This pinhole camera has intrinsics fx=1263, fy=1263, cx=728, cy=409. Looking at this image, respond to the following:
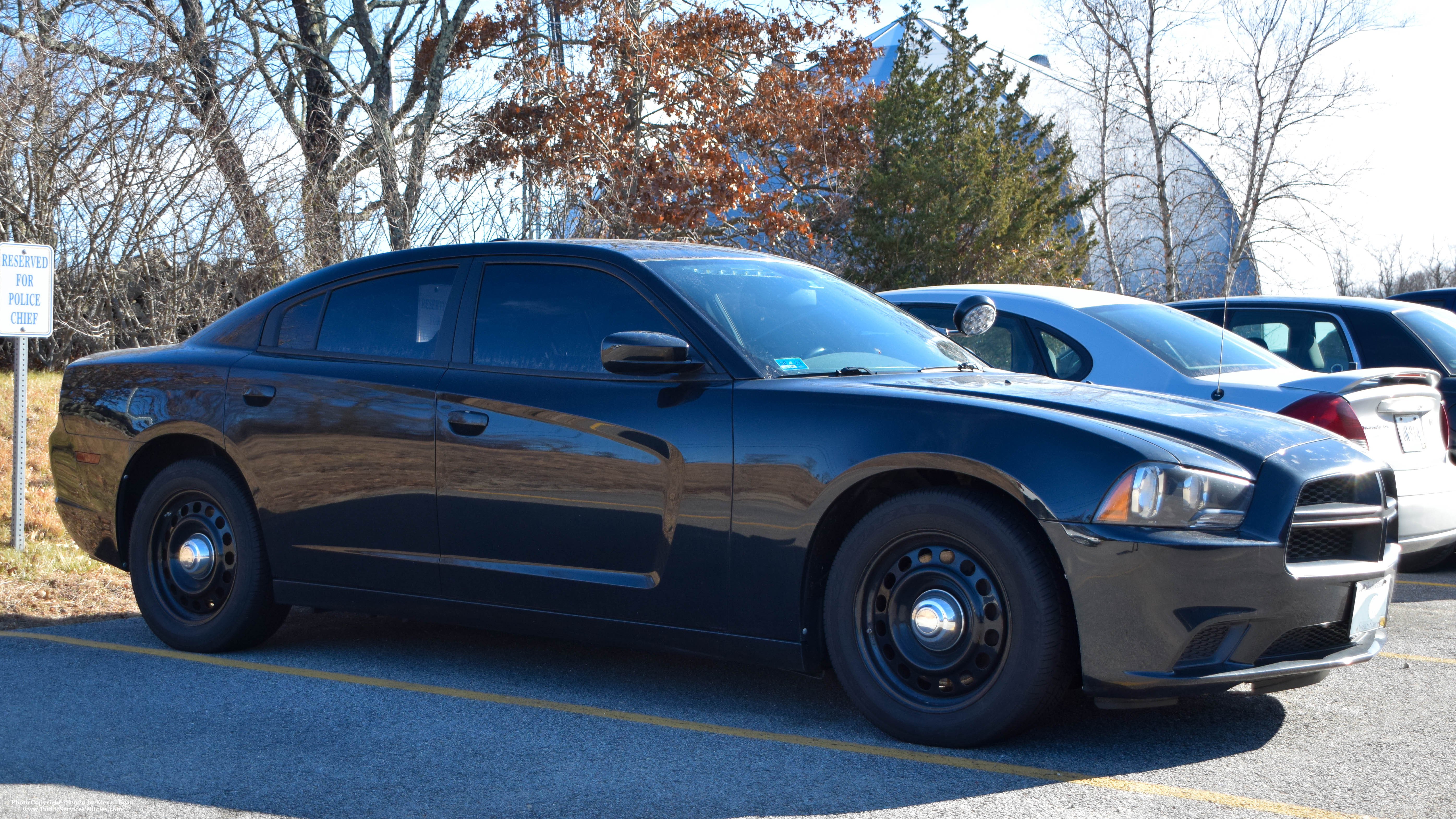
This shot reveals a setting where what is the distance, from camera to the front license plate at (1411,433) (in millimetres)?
5781

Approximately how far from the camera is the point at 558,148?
18625mm

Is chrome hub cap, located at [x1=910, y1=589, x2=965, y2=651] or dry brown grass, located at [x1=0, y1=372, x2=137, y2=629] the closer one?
chrome hub cap, located at [x1=910, y1=589, x2=965, y2=651]

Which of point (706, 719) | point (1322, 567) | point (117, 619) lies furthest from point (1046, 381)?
point (117, 619)

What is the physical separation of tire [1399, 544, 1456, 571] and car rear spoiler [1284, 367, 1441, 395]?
780 millimetres

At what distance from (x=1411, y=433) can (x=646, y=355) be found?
3.85 m

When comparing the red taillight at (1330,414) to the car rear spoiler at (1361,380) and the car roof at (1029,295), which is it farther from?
the car roof at (1029,295)

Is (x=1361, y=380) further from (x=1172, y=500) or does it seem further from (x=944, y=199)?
(x=944, y=199)

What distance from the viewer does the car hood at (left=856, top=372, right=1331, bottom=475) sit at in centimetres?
360

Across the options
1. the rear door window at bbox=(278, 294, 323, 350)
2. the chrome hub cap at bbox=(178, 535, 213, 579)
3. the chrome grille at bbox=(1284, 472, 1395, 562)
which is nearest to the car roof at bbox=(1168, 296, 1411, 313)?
the chrome grille at bbox=(1284, 472, 1395, 562)

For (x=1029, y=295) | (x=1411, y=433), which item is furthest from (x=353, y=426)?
(x=1411, y=433)

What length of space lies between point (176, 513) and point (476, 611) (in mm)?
1695

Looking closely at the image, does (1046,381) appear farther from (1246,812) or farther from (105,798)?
(105,798)

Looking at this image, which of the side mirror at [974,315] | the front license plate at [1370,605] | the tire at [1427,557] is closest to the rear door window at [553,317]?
the side mirror at [974,315]

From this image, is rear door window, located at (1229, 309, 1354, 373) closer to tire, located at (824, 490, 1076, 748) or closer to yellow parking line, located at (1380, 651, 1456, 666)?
yellow parking line, located at (1380, 651, 1456, 666)
